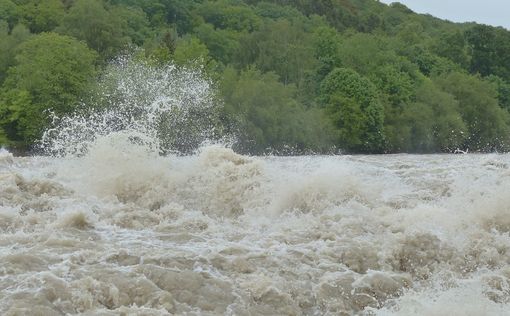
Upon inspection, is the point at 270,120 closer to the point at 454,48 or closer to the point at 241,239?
the point at 241,239

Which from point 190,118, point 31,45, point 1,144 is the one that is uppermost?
point 31,45

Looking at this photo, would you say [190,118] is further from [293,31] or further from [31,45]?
[293,31]

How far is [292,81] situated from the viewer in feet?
220

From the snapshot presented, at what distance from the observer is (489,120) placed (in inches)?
2456

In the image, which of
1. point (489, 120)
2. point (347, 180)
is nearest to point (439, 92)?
point (489, 120)

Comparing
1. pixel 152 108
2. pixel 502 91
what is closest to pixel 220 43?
pixel 502 91

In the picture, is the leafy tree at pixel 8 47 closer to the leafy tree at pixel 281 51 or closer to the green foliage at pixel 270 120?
the green foliage at pixel 270 120

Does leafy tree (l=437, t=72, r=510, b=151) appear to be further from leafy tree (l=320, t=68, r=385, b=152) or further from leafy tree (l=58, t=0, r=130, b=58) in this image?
leafy tree (l=58, t=0, r=130, b=58)

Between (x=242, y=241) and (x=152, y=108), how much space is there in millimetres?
31410

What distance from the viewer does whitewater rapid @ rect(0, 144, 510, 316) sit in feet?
27.5

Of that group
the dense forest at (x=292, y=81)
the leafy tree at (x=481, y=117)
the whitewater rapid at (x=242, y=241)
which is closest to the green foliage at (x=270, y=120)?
the dense forest at (x=292, y=81)

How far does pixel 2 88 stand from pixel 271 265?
141 feet

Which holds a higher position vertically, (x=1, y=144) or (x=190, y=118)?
(x=190, y=118)

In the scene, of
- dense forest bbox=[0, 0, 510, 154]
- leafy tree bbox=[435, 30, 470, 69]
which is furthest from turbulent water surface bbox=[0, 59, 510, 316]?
leafy tree bbox=[435, 30, 470, 69]
